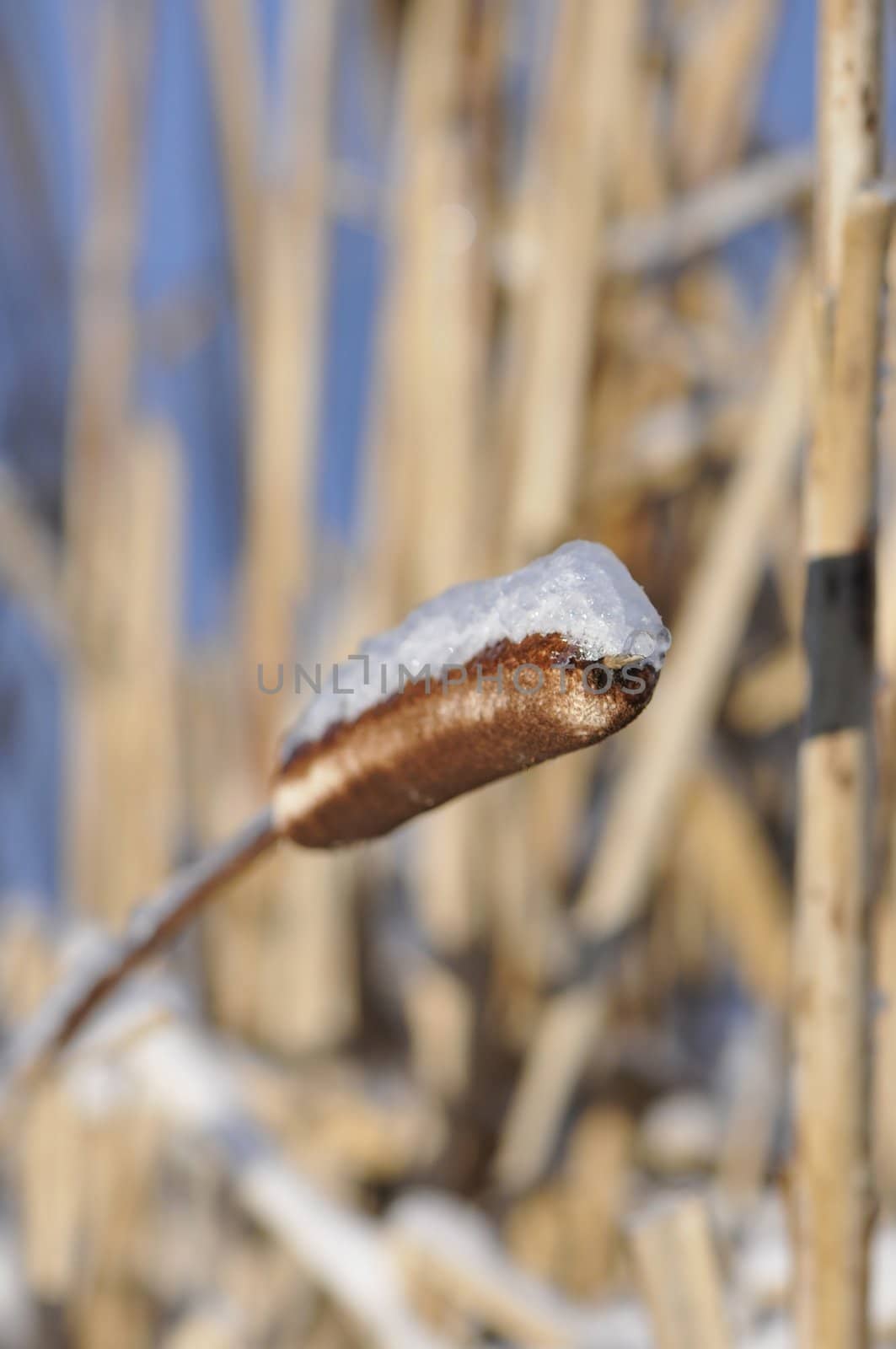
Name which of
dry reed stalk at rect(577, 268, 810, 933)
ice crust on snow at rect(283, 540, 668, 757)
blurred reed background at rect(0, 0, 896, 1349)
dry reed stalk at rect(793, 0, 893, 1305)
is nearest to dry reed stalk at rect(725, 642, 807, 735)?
blurred reed background at rect(0, 0, 896, 1349)

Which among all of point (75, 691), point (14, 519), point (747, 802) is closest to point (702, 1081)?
point (747, 802)

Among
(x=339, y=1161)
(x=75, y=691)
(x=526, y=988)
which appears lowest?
(x=339, y=1161)

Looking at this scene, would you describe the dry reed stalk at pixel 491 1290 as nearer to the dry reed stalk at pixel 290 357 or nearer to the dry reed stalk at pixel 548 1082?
the dry reed stalk at pixel 548 1082

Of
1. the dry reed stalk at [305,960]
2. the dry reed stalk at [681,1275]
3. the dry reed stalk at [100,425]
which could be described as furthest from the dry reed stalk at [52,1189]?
the dry reed stalk at [681,1275]

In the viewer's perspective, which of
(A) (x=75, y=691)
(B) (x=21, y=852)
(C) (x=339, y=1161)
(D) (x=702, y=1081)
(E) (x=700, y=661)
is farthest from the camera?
(B) (x=21, y=852)

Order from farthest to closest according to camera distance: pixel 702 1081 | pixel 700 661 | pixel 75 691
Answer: pixel 75 691, pixel 702 1081, pixel 700 661

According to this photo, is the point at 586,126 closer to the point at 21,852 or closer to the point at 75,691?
the point at 75,691

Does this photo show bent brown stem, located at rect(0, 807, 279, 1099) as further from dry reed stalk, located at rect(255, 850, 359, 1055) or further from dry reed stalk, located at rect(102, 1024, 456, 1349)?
dry reed stalk, located at rect(255, 850, 359, 1055)
